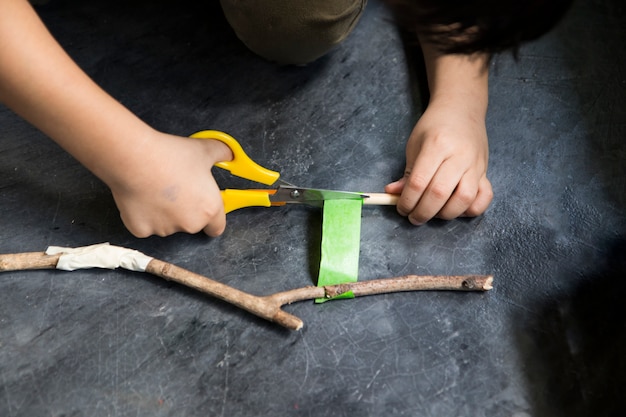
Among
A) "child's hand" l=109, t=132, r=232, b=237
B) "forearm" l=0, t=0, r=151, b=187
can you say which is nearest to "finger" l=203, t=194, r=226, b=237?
"child's hand" l=109, t=132, r=232, b=237

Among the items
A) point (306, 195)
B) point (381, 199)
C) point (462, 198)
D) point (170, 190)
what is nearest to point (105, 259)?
point (170, 190)

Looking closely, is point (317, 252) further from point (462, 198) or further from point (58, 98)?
point (58, 98)

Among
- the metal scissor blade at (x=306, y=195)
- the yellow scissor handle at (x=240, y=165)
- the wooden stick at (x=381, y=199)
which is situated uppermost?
the yellow scissor handle at (x=240, y=165)

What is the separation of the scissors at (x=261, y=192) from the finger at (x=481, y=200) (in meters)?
0.15

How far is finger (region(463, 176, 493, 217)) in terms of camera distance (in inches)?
35.0

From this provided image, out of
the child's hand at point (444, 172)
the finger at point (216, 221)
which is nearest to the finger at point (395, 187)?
the child's hand at point (444, 172)

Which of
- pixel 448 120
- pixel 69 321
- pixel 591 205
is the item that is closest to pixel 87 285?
pixel 69 321

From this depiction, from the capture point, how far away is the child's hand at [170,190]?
2.52ft

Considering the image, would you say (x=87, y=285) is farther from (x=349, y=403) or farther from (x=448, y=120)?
(x=448, y=120)

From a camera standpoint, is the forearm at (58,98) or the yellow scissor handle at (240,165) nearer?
the forearm at (58,98)

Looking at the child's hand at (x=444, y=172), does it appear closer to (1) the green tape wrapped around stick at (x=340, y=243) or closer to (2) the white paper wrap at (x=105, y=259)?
(1) the green tape wrapped around stick at (x=340, y=243)

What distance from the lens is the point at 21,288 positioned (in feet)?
2.76

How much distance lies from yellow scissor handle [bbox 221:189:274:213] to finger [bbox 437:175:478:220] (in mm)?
250

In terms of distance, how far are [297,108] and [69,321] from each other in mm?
470
